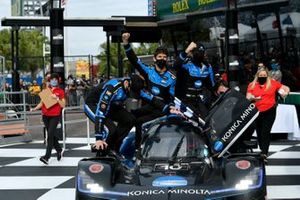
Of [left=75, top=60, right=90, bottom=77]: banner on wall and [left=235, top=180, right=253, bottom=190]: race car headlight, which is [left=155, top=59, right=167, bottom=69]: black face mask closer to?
[left=235, top=180, right=253, bottom=190]: race car headlight

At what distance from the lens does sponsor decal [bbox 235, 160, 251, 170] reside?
5.73m

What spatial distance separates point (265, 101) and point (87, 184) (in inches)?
199

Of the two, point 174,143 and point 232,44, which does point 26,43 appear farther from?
point 174,143

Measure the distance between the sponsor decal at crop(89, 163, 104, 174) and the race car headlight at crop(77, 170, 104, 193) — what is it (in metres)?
0.08

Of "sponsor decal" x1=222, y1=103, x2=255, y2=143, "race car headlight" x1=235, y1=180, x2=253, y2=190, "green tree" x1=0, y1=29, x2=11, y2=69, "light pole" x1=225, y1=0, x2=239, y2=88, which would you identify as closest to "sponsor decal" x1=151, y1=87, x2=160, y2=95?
"sponsor decal" x1=222, y1=103, x2=255, y2=143

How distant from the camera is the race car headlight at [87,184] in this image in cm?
553

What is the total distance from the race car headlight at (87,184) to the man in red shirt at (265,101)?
4.77 meters

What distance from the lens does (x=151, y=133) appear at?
21.1 feet

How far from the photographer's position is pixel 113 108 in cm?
817

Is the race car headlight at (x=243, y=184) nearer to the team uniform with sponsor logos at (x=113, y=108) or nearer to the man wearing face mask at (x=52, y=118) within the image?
the team uniform with sponsor logos at (x=113, y=108)

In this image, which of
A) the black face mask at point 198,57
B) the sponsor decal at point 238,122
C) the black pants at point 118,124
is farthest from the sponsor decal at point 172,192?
the black face mask at point 198,57

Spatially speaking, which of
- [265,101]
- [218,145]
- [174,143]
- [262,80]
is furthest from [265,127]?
[174,143]

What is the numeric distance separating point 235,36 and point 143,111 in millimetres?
6066

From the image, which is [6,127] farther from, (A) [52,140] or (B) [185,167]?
(B) [185,167]
